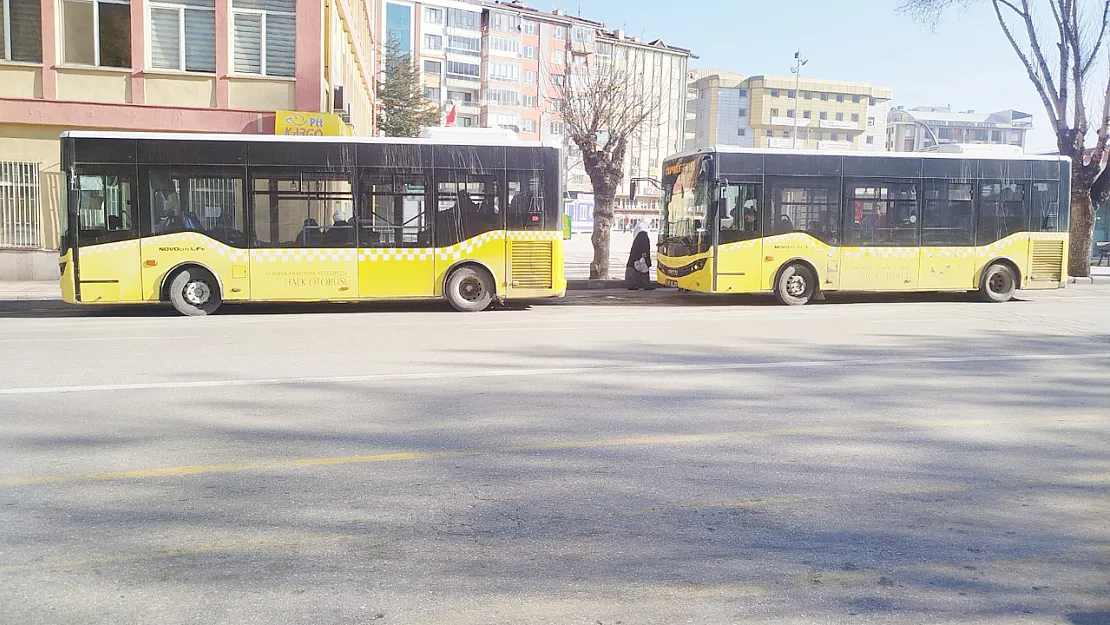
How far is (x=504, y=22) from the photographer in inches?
3676

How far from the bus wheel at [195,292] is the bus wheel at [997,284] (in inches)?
569

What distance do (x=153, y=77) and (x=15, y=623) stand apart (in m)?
19.8

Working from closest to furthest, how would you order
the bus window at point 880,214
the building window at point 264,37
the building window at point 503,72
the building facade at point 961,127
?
the bus window at point 880,214
the building window at point 264,37
the building window at point 503,72
the building facade at point 961,127

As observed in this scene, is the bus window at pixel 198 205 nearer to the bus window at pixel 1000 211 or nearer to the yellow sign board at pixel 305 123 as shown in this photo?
the yellow sign board at pixel 305 123

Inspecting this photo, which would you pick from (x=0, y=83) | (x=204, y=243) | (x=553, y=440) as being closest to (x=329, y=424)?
(x=553, y=440)

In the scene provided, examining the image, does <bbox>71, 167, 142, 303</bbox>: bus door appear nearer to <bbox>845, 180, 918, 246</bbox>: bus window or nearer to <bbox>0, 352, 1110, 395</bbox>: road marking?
<bbox>0, 352, 1110, 395</bbox>: road marking

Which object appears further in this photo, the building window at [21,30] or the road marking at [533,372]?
the building window at [21,30]

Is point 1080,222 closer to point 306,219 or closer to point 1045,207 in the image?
point 1045,207

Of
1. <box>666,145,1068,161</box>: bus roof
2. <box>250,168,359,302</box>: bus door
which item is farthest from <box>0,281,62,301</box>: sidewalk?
<box>666,145,1068,161</box>: bus roof

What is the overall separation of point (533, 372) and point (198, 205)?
846cm

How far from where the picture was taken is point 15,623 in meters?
3.57

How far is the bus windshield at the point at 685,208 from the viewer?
1780cm

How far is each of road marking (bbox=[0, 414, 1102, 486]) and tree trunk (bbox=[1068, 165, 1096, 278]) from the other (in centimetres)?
1992

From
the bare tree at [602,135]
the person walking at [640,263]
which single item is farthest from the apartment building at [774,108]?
the person walking at [640,263]
